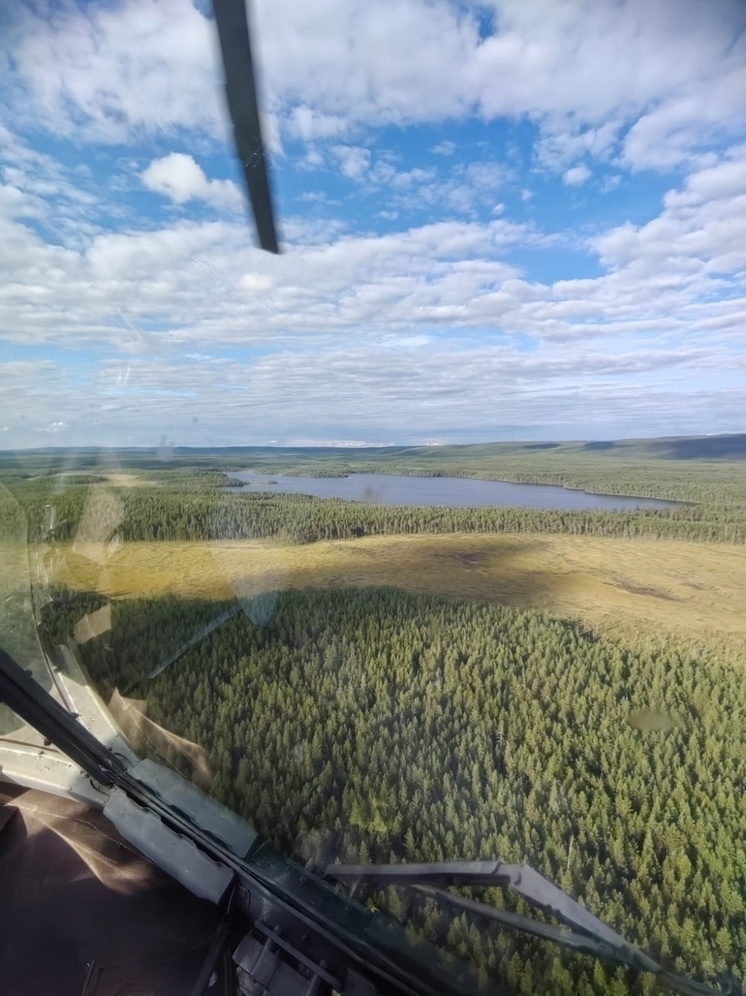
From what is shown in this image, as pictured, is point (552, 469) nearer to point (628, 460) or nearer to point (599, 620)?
point (628, 460)

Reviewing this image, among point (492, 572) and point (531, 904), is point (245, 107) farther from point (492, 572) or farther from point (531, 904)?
point (531, 904)

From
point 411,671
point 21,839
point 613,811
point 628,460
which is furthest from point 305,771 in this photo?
point 21,839

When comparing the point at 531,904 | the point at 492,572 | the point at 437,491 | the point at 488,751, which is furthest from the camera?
the point at 437,491

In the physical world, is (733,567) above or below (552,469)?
below

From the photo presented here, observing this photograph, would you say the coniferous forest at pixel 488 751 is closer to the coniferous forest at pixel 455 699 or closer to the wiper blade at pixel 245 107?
the coniferous forest at pixel 455 699

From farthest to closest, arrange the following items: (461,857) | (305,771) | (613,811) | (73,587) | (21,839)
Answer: (21,839)
(73,587)
(305,771)
(461,857)
(613,811)

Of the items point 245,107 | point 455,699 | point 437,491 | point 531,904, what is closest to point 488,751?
point 455,699
